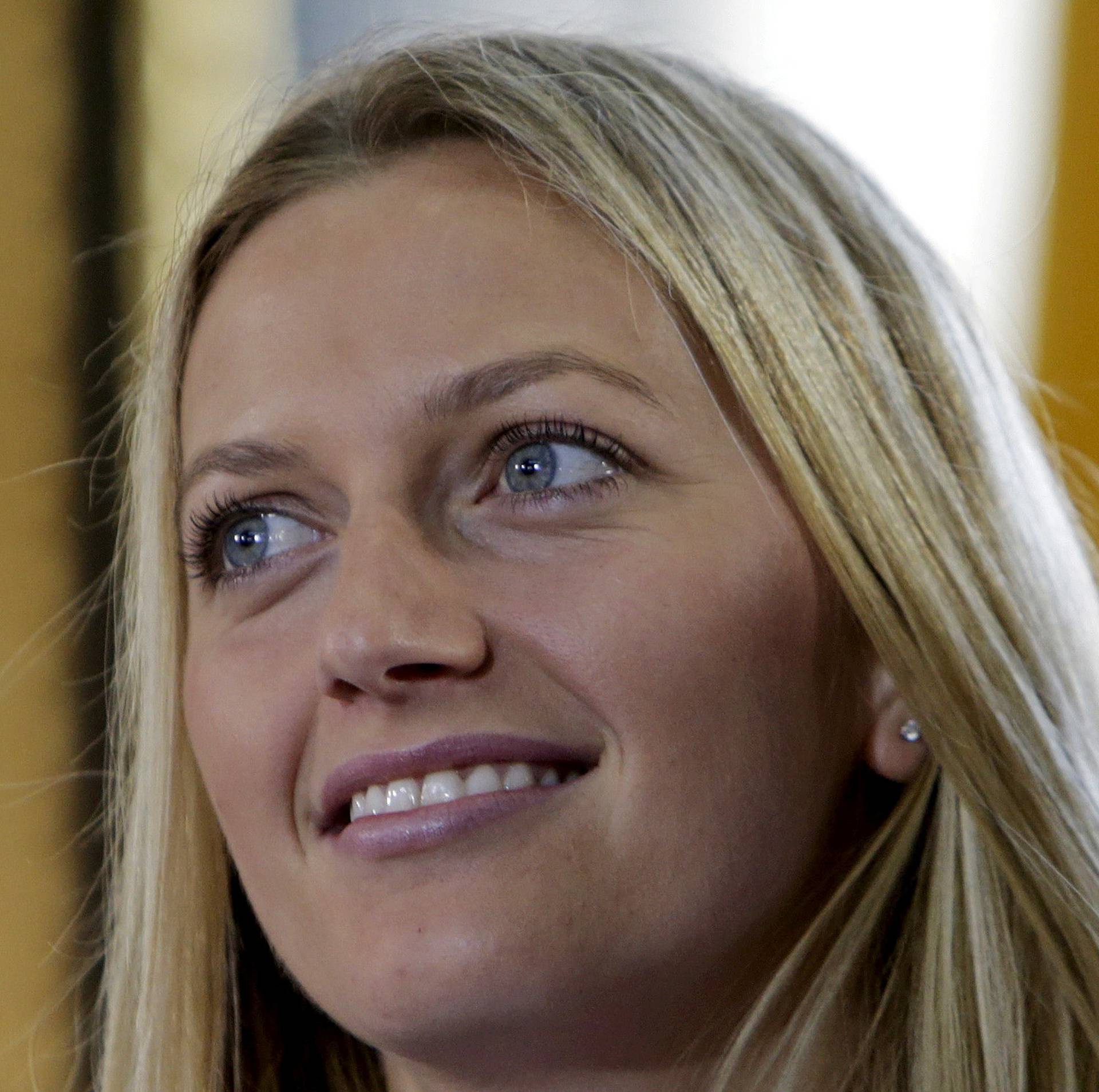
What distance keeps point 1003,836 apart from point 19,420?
1.36m

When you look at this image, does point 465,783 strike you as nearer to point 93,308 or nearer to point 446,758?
point 446,758

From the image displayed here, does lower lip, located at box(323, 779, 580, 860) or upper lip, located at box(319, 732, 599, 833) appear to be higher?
upper lip, located at box(319, 732, 599, 833)

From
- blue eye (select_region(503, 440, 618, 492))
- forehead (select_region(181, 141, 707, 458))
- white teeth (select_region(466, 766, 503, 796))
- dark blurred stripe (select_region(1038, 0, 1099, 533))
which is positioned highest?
dark blurred stripe (select_region(1038, 0, 1099, 533))

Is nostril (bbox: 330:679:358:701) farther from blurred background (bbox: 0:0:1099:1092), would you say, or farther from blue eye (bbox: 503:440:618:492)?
blurred background (bbox: 0:0:1099:1092)

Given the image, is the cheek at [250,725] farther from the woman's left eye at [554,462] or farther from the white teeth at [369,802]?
the woman's left eye at [554,462]

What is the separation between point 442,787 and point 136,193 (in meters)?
1.21

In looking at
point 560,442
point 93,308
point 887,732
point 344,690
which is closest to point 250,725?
point 344,690

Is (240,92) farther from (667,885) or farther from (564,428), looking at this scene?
(667,885)

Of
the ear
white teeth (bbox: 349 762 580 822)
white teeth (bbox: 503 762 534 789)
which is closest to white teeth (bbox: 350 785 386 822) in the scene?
white teeth (bbox: 349 762 580 822)

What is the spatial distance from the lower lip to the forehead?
31 centimetres

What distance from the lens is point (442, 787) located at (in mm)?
1065

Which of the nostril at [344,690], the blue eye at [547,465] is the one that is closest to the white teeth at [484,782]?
the nostril at [344,690]

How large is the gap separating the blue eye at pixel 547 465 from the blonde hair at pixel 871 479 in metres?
0.12

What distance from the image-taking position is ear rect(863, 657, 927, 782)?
3.84 feet
